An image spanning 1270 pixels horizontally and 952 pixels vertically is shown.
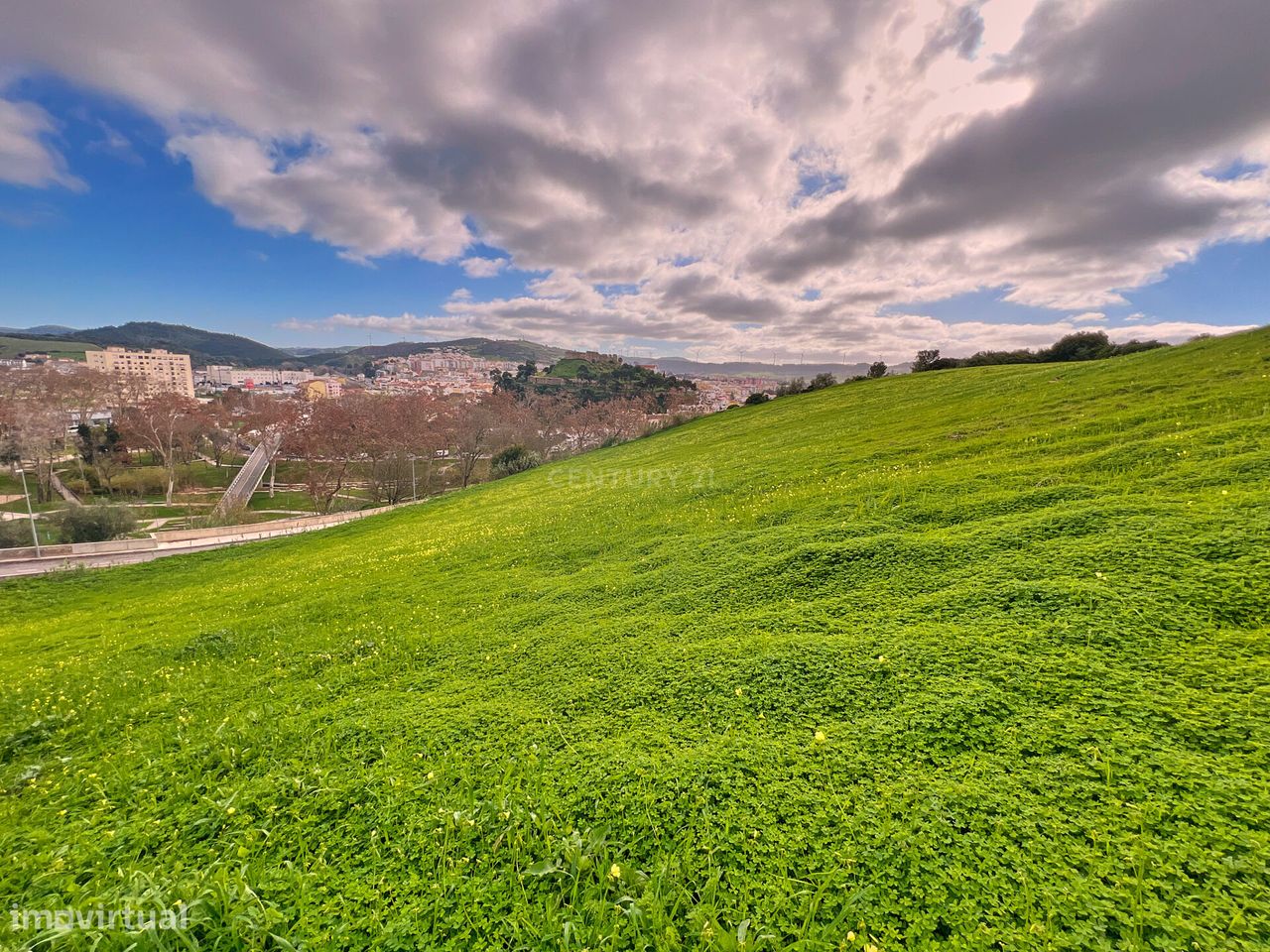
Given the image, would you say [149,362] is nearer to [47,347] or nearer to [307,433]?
[47,347]

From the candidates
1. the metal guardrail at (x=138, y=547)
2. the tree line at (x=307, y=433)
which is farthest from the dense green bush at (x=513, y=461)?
the metal guardrail at (x=138, y=547)

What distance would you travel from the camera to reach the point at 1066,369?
19.4 meters

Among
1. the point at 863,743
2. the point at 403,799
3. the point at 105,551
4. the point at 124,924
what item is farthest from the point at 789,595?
the point at 105,551

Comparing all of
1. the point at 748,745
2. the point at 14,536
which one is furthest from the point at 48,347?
the point at 748,745

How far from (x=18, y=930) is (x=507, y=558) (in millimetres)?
7728

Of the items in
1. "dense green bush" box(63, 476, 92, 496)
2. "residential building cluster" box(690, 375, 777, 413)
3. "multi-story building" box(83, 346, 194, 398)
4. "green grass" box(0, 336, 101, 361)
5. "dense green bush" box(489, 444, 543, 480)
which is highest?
"green grass" box(0, 336, 101, 361)

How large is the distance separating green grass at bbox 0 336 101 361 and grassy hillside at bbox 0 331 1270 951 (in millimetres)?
163210

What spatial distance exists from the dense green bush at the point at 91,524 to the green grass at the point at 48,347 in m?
127

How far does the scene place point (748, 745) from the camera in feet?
11.1

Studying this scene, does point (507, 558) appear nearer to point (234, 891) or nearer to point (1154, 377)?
point (234, 891)

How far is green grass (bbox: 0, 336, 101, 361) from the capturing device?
11194 cm

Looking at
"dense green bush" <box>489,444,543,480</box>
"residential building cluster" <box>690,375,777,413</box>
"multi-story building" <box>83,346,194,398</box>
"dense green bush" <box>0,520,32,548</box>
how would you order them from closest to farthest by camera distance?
1. "dense green bush" <box>0,520,32,548</box>
2. "dense green bush" <box>489,444,543,480</box>
3. "residential building cluster" <box>690,375,777,413</box>
4. "multi-story building" <box>83,346,194,398</box>

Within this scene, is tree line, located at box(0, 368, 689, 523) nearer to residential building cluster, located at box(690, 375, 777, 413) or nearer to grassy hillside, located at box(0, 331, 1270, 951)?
residential building cluster, located at box(690, 375, 777, 413)

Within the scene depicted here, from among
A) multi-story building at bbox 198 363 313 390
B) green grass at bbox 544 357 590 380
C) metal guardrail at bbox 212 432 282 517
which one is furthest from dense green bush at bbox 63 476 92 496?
multi-story building at bbox 198 363 313 390
